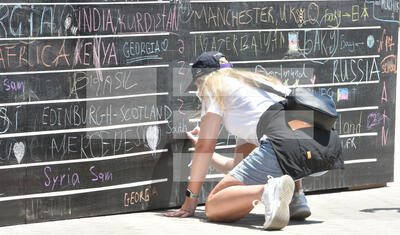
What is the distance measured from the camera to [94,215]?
6621 millimetres

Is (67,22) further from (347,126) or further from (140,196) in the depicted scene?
(347,126)

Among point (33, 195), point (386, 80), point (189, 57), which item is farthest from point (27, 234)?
point (386, 80)

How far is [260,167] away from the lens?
607 cm

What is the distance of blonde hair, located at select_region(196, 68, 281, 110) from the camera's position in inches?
250

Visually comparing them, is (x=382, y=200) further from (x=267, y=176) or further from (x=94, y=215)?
(x=94, y=215)

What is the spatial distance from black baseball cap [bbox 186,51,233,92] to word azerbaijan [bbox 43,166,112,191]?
3.54 ft

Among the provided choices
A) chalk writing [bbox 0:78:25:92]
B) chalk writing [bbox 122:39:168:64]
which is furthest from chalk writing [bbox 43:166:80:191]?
chalk writing [bbox 122:39:168:64]

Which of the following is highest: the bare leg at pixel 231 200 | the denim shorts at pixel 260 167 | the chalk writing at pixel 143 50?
the chalk writing at pixel 143 50

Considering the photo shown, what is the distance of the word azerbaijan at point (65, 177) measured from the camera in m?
6.35

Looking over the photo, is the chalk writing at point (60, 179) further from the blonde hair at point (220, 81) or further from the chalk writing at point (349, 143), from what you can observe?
the chalk writing at point (349, 143)

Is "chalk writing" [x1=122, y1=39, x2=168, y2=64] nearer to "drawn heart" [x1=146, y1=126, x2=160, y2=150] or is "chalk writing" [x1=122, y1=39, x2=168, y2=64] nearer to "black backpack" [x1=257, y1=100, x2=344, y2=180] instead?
"drawn heart" [x1=146, y1=126, x2=160, y2=150]

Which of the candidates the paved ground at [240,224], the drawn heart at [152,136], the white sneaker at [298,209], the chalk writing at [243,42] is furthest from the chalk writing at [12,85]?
the white sneaker at [298,209]

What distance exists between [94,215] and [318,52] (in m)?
2.71

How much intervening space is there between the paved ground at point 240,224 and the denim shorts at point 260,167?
0.35 meters
